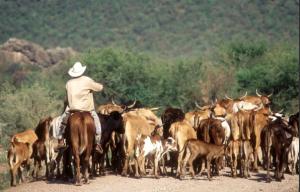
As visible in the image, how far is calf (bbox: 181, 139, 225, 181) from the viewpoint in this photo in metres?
16.5

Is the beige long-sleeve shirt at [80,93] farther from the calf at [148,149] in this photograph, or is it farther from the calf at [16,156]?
the calf at [16,156]

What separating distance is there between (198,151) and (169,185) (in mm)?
1324

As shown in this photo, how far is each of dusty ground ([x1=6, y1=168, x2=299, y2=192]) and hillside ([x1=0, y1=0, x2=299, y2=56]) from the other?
51266 mm

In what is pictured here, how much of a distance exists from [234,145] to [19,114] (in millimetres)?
20637

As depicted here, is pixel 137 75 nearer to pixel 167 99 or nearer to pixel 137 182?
pixel 167 99

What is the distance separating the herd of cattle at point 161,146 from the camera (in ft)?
53.5

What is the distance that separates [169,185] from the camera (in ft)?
51.1

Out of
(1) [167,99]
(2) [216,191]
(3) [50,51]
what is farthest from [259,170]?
(3) [50,51]

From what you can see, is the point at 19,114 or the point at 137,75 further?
the point at 137,75

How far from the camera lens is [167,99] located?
45.1 m

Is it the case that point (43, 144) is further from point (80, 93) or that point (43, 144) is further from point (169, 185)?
point (169, 185)

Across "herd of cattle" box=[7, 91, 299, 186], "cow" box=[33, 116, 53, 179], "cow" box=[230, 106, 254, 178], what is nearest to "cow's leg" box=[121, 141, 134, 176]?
"herd of cattle" box=[7, 91, 299, 186]

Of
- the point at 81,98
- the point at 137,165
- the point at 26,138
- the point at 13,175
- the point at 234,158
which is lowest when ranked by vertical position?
the point at 13,175

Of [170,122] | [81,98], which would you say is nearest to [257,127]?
[170,122]
